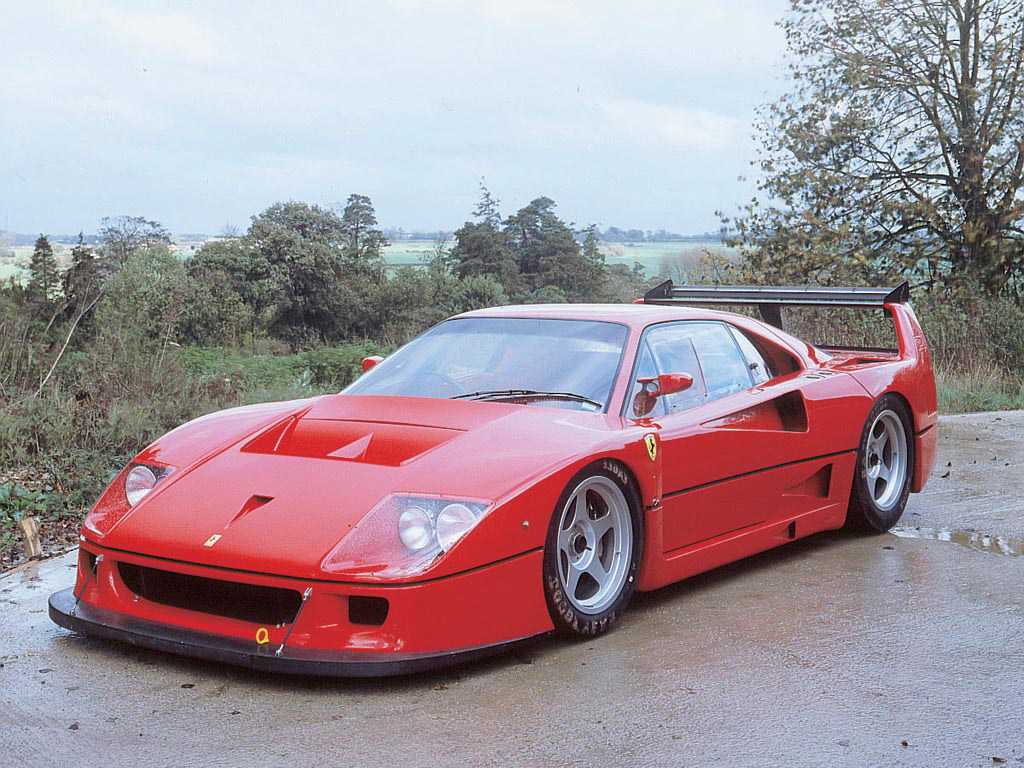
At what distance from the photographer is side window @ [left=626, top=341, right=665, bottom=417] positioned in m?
4.61

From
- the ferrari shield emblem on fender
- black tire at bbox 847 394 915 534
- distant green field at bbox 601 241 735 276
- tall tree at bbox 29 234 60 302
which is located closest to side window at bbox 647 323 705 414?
the ferrari shield emblem on fender

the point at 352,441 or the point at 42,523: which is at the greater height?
the point at 352,441

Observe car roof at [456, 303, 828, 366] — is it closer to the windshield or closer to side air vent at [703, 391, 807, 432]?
the windshield

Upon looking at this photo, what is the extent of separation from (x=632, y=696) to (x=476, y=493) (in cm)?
79

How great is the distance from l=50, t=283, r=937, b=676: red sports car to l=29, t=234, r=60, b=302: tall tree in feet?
18.3

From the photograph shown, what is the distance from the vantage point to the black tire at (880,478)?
19.2 ft

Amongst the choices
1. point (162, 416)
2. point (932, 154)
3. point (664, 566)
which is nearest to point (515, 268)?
point (932, 154)

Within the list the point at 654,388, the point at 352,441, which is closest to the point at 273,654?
the point at 352,441

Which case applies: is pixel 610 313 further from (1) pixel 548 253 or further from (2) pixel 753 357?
(1) pixel 548 253

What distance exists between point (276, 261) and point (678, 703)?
19.5m

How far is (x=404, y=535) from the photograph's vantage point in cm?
363

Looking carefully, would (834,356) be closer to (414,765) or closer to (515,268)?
(414,765)

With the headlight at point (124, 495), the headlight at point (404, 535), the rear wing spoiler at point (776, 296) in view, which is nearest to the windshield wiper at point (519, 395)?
the headlight at point (404, 535)

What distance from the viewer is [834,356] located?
650cm
